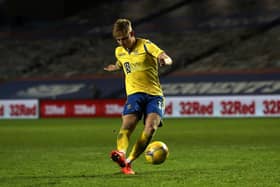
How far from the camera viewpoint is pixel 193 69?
1356 inches

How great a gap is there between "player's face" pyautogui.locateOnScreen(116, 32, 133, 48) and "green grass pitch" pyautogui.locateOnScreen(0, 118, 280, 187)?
5.48 feet

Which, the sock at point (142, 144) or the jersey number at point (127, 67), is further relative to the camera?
the jersey number at point (127, 67)

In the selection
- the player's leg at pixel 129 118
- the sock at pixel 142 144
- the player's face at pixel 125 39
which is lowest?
the sock at pixel 142 144

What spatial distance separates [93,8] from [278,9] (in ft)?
37.6

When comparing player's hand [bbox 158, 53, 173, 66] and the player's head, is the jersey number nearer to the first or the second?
the player's head

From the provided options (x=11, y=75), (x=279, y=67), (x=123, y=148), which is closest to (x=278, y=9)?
(x=279, y=67)

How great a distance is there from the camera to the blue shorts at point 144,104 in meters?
9.48

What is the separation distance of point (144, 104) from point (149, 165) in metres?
1.30

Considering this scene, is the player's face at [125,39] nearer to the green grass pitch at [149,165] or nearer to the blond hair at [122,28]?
the blond hair at [122,28]

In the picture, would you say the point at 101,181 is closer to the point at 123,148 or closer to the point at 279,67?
the point at 123,148

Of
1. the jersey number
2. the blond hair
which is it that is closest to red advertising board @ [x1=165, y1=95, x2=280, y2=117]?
the jersey number

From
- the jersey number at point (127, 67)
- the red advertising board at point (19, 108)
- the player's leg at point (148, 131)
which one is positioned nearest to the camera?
the player's leg at point (148, 131)

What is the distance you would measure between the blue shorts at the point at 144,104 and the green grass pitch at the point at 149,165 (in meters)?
0.80

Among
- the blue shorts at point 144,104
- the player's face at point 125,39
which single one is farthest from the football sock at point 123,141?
the player's face at point 125,39
